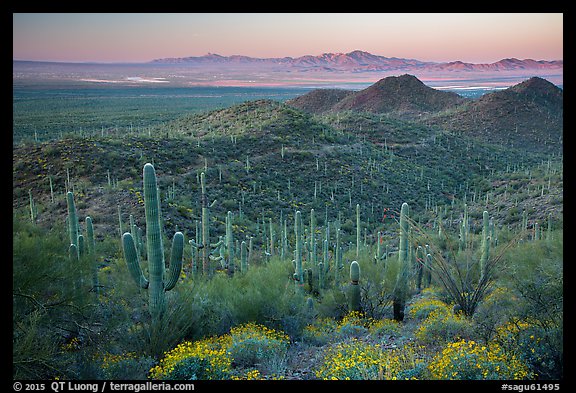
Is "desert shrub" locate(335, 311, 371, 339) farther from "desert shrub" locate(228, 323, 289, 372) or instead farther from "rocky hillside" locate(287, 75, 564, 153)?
"rocky hillside" locate(287, 75, 564, 153)

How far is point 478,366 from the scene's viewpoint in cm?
574

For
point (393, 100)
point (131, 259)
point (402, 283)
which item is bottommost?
point (402, 283)

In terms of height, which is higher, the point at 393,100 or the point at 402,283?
the point at 393,100

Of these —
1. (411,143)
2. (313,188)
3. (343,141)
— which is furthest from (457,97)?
(313,188)

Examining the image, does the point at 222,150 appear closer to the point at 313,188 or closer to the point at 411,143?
the point at 313,188

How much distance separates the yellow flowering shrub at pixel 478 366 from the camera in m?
5.75

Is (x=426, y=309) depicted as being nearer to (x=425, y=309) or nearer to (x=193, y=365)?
(x=425, y=309)

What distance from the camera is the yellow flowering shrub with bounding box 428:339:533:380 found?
5746mm

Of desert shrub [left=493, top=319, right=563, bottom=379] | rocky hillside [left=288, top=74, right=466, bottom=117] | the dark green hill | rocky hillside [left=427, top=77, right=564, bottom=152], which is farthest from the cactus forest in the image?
rocky hillside [left=288, top=74, right=466, bottom=117]

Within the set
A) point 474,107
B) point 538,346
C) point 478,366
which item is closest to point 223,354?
point 478,366

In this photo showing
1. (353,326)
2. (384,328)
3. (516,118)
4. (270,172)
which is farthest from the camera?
(516,118)

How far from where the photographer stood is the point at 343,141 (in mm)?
42250

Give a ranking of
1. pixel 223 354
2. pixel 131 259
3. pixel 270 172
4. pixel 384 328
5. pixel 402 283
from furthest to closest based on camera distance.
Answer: pixel 270 172, pixel 402 283, pixel 384 328, pixel 131 259, pixel 223 354

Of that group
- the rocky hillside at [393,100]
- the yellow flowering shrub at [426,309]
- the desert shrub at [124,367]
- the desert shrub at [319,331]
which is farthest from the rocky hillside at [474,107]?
the desert shrub at [124,367]
